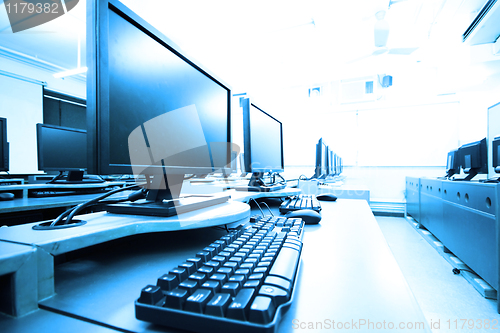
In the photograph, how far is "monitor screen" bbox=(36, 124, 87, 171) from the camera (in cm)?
181

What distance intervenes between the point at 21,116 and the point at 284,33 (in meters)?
4.80

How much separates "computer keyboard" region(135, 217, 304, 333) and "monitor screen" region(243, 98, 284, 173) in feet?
2.57

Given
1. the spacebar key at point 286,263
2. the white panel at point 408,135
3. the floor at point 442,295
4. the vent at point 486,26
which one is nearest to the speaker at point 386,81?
the white panel at point 408,135

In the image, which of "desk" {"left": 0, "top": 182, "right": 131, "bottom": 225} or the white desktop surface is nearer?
the white desktop surface

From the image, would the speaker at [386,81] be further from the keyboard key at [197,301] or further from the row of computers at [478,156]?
the keyboard key at [197,301]

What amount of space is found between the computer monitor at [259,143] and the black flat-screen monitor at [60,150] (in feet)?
4.85

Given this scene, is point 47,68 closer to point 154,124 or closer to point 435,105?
point 154,124

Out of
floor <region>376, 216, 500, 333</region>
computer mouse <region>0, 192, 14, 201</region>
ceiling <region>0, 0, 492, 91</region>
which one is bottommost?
floor <region>376, 216, 500, 333</region>

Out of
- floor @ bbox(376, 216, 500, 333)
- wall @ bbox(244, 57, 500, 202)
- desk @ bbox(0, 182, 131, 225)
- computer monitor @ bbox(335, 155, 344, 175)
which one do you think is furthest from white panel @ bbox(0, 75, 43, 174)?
floor @ bbox(376, 216, 500, 333)

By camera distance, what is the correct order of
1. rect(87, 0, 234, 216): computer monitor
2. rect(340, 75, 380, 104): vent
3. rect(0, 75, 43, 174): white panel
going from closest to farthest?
rect(87, 0, 234, 216): computer monitor → rect(0, 75, 43, 174): white panel → rect(340, 75, 380, 104): vent

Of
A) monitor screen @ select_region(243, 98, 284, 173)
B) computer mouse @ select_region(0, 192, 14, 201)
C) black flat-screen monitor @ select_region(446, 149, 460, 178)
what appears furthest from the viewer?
black flat-screen monitor @ select_region(446, 149, 460, 178)

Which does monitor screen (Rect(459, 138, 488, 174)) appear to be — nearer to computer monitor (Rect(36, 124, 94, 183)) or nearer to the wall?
the wall

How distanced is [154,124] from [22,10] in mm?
4282

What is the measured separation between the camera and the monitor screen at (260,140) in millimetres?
1162
